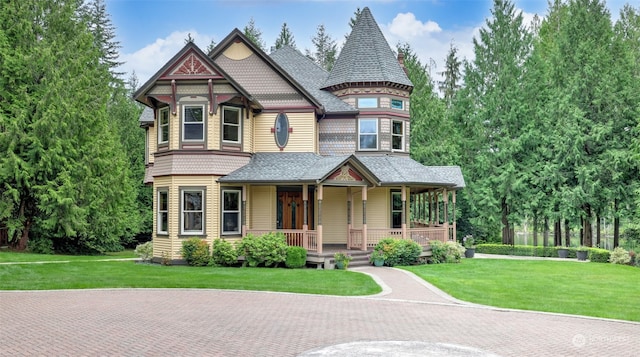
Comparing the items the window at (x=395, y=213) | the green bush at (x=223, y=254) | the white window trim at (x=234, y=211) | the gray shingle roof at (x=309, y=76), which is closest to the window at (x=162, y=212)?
the white window trim at (x=234, y=211)

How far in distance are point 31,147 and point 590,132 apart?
32.4 metres

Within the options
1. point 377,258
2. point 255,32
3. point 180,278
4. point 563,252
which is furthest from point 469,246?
point 255,32

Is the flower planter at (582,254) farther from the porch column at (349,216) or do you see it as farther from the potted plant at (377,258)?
the porch column at (349,216)

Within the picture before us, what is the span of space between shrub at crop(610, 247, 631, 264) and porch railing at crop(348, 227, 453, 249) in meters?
9.39

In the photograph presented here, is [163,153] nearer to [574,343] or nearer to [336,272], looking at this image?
[336,272]

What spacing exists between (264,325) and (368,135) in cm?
1839

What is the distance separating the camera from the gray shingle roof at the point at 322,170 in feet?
80.4

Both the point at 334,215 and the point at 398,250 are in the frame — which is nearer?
the point at 398,250

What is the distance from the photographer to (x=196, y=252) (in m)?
24.0

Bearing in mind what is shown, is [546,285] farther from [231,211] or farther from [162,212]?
[162,212]

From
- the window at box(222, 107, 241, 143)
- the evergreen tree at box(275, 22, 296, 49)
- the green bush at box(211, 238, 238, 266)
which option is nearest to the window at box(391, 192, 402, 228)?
the window at box(222, 107, 241, 143)

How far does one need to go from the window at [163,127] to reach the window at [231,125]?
2597 mm

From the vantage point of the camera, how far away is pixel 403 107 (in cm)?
2961

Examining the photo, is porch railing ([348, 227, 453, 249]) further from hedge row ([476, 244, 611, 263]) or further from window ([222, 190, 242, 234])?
hedge row ([476, 244, 611, 263])
